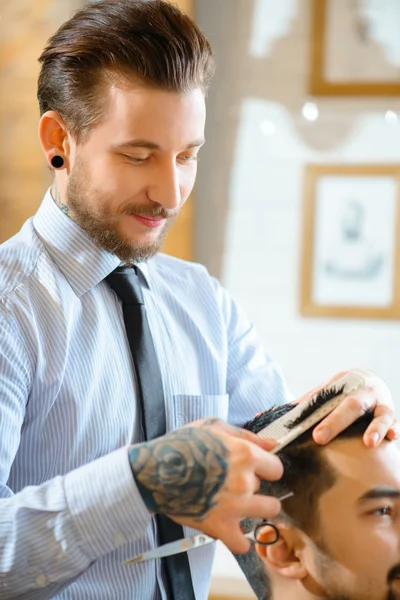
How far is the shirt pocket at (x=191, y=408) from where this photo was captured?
199 centimetres

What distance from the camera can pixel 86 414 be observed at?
1.82 metres

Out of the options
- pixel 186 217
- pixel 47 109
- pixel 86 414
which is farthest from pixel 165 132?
pixel 186 217

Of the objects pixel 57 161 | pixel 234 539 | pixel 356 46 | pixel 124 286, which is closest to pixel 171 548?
pixel 234 539

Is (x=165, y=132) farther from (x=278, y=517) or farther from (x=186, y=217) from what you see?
(x=186, y=217)

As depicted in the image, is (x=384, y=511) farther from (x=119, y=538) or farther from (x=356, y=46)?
(x=356, y=46)

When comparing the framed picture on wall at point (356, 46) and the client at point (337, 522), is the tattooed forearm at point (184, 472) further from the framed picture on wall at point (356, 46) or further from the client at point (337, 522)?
the framed picture on wall at point (356, 46)

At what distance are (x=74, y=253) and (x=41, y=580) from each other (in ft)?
2.57

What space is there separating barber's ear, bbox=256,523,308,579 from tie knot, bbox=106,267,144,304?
66cm

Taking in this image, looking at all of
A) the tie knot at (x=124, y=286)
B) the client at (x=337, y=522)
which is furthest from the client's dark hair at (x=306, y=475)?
the tie knot at (x=124, y=286)

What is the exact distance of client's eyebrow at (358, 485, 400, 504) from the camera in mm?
1587

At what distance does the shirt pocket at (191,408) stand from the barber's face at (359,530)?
0.46m

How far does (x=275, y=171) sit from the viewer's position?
312 cm

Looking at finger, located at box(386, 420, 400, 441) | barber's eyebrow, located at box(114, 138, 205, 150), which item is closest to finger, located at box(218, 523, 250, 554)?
finger, located at box(386, 420, 400, 441)

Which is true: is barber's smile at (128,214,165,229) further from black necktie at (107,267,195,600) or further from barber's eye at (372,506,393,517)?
barber's eye at (372,506,393,517)
